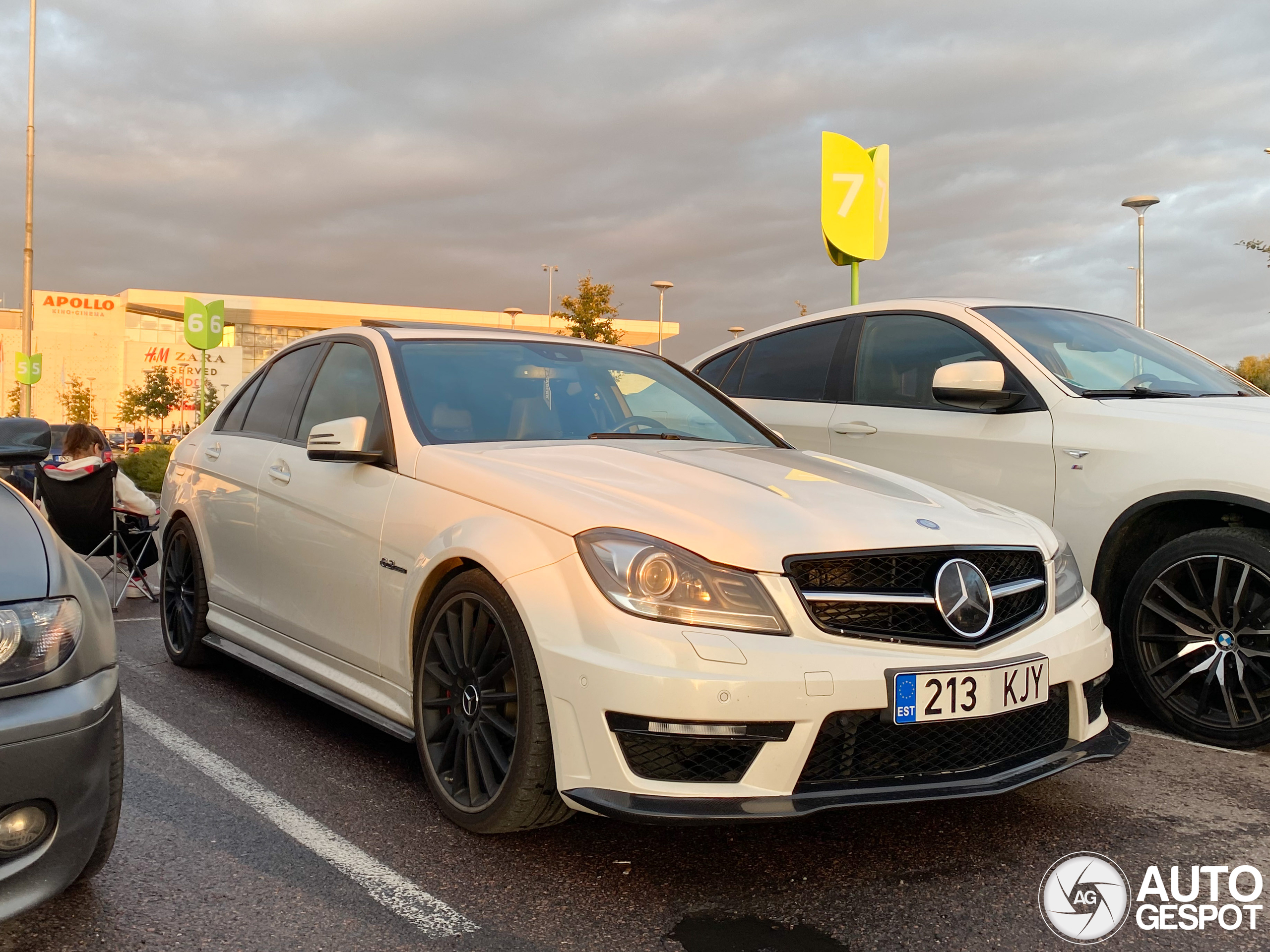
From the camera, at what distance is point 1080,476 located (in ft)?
15.1

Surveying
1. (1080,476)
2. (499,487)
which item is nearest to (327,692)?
(499,487)

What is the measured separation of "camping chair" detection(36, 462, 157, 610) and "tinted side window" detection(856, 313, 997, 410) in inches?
192

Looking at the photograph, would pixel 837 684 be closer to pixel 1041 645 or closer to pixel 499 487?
pixel 1041 645

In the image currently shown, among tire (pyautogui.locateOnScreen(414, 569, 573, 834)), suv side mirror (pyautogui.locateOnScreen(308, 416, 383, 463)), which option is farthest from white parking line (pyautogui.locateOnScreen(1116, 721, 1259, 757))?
suv side mirror (pyautogui.locateOnScreen(308, 416, 383, 463))

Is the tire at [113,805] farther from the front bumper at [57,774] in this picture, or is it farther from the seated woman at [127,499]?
the seated woman at [127,499]

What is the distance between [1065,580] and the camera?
342 cm

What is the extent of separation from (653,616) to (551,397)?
1.65 m

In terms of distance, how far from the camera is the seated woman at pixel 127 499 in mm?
7473

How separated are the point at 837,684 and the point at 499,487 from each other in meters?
1.12

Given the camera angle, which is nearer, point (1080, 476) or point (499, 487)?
point (499, 487)

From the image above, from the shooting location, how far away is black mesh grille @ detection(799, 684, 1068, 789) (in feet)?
9.04

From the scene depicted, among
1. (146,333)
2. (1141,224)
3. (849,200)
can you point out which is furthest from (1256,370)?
(146,333)

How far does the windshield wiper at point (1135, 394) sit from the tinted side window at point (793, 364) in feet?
4.73

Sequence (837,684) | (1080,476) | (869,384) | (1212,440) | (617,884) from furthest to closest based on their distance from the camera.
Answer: (869,384), (1080,476), (1212,440), (617,884), (837,684)
